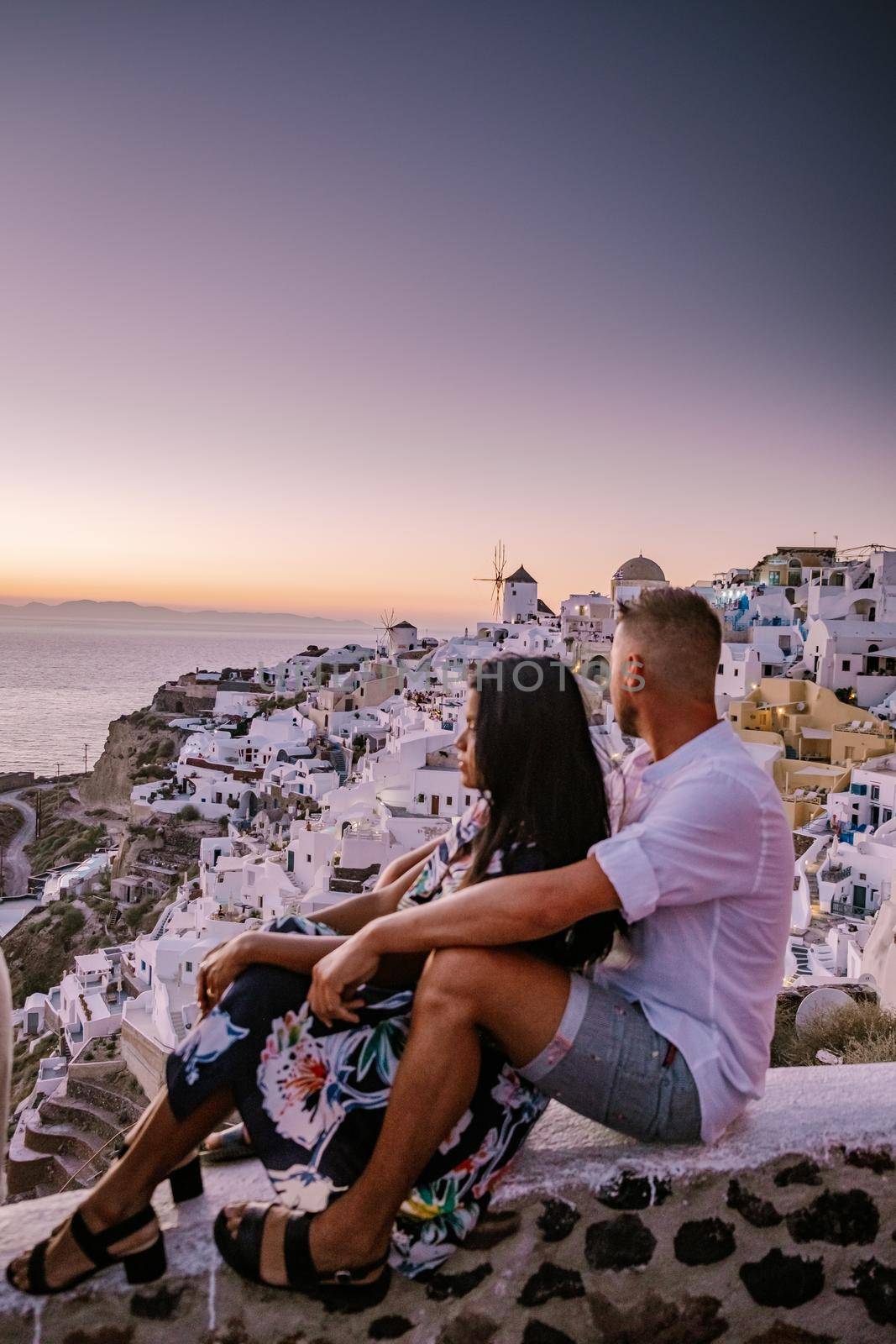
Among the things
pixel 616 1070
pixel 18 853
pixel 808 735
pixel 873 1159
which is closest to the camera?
pixel 616 1070

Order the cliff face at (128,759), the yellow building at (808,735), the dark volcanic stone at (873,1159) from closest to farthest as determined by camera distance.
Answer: the dark volcanic stone at (873,1159) < the yellow building at (808,735) < the cliff face at (128,759)

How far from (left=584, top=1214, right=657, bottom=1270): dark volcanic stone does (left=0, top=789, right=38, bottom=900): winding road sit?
91.5 ft

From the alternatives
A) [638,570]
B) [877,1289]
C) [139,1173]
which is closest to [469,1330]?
[139,1173]

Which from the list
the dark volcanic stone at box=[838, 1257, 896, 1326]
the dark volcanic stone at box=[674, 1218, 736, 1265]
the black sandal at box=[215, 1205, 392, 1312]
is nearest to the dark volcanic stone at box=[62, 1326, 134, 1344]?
the black sandal at box=[215, 1205, 392, 1312]

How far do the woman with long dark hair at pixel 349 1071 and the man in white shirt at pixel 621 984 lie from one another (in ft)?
0.20

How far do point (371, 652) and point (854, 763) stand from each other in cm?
2818

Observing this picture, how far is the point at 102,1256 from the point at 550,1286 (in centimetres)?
63

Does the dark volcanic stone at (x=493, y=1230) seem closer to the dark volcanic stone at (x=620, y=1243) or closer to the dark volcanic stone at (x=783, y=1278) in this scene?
the dark volcanic stone at (x=620, y=1243)

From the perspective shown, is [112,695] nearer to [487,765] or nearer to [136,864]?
[136,864]

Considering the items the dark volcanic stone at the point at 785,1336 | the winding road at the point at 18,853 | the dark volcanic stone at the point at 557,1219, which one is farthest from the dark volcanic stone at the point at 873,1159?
the winding road at the point at 18,853

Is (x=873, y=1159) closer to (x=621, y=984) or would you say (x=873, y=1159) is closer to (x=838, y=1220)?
(x=838, y=1220)

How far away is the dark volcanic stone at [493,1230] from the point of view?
1220 millimetres

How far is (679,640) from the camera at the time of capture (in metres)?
1.39

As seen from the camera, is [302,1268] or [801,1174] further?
[801,1174]
